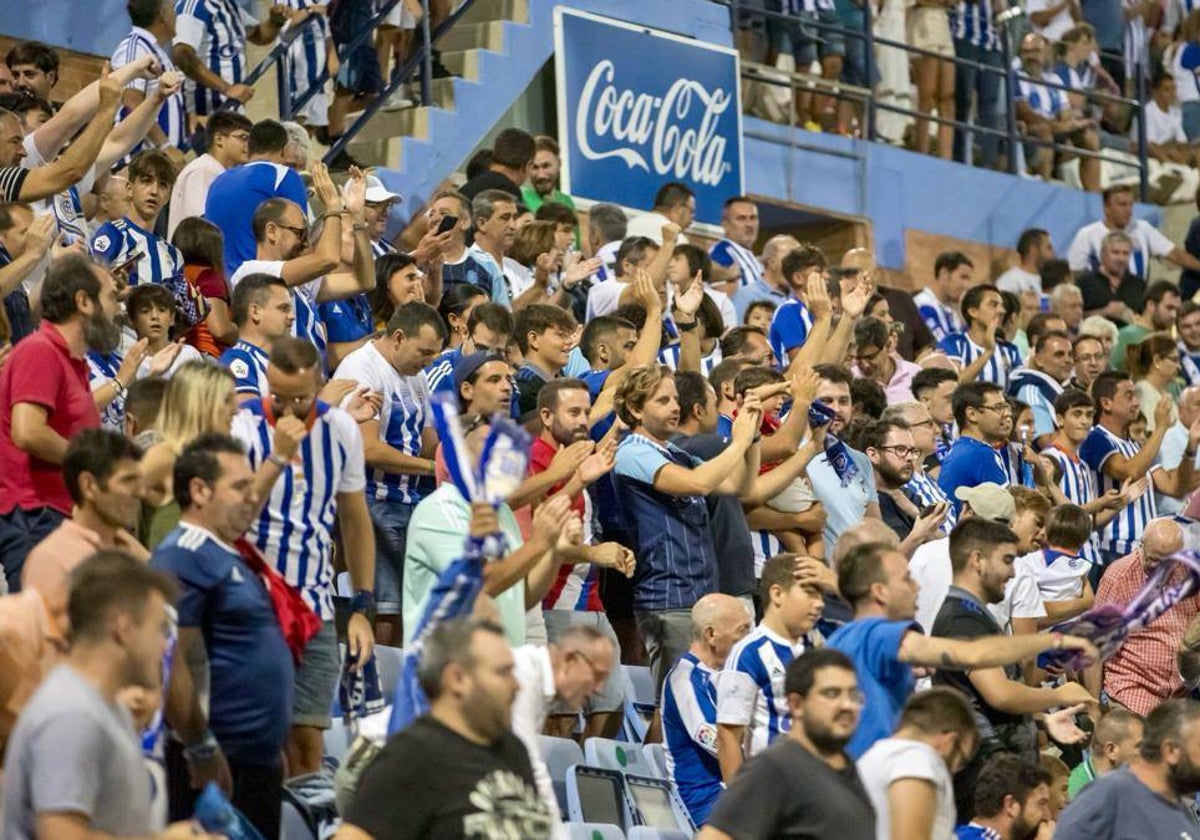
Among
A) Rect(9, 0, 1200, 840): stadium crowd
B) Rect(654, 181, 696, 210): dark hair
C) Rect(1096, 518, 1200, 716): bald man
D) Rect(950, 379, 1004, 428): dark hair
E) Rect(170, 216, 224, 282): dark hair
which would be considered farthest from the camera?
Rect(654, 181, 696, 210): dark hair

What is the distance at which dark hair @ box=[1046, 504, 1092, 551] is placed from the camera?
1090 cm

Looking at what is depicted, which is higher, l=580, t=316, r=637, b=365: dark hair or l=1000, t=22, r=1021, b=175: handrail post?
l=1000, t=22, r=1021, b=175: handrail post

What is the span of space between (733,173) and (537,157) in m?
2.92

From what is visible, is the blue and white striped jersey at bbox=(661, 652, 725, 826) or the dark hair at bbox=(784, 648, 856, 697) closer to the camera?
the dark hair at bbox=(784, 648, 856, 697)

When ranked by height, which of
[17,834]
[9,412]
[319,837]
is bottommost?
[319,837]

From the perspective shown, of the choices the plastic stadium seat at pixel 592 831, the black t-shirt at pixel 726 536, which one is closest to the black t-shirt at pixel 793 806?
the plastic stadium seat at pixel 592 831

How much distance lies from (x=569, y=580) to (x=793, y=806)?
304 cm

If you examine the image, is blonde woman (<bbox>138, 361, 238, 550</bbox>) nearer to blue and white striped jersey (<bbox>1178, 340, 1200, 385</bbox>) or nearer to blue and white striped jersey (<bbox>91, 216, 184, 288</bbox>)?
blue and white striped jersey (<bbox>91, 216, 184, 288</bbox>)

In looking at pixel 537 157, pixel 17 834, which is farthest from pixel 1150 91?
pixel 17 834

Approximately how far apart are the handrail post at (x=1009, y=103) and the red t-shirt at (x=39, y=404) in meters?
11.8

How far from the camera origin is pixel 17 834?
5023 mm

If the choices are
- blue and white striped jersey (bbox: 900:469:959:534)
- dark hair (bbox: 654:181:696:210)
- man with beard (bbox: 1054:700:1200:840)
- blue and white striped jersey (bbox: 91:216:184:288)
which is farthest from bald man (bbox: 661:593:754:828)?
dark hair (bbox: 654:181:696:210)

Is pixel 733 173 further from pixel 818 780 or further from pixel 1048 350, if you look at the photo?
pixel 818 780

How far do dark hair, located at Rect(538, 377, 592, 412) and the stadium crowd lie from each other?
0.25 feet
